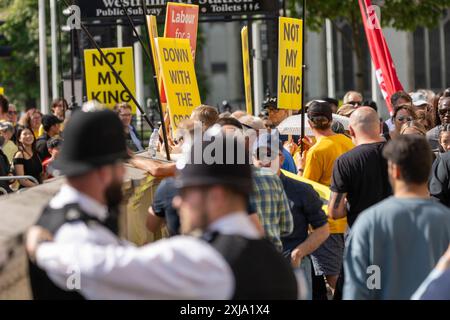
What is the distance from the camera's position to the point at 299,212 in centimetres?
751

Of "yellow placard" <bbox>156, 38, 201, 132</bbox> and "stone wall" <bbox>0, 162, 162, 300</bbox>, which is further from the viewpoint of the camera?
"yellow placard" <bbox>156, 38, 201, 132</bbox>

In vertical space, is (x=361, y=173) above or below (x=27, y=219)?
below

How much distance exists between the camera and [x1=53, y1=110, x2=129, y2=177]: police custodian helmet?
3.68 m

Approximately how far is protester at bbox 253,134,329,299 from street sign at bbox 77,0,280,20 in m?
9.73

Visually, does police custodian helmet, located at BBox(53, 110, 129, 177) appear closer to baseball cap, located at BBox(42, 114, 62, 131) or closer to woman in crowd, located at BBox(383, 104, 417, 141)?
woman in crowd, located at BBox(383, 104, 417, 141)

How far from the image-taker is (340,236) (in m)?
9.04

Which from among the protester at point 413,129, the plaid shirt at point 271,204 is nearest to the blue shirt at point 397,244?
the plaid shirt at point 271,204

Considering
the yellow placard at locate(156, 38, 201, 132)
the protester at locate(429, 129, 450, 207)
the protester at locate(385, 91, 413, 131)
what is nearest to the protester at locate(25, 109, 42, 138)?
the protester at locate(385, 91, 413, 131)

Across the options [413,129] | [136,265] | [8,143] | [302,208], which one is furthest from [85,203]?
[8,143]

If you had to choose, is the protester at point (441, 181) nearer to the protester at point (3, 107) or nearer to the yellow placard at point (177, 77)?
the yellow placard at point (177, 77)

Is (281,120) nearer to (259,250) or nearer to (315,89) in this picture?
(259,250)

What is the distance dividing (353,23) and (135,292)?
2328 cm

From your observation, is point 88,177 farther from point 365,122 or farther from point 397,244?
point 365,122

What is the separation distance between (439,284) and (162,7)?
13.1m
